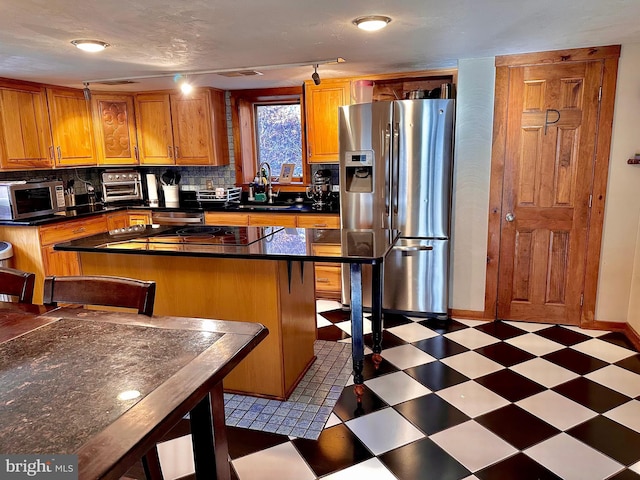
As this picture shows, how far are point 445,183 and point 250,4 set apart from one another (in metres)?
2.06

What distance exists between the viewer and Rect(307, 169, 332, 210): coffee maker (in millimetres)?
4629

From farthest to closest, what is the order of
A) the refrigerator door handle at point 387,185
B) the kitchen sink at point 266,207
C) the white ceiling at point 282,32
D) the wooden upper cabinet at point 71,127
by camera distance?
the kitchen sink at point 266,207
the wooden upper cabinet at point 71,127
the refrigerator door handle at point 387,185
the white ceiling at point 282,32

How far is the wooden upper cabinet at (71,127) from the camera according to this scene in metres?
4.31

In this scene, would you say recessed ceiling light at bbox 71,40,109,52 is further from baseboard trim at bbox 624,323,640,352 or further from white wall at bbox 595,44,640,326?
baseboard trim at bbox 624,323,640,352

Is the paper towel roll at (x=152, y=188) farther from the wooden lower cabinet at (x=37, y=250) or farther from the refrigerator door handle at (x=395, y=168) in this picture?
the refrigerator door handle at (x=395, y=168)

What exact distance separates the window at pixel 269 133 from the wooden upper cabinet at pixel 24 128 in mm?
1795

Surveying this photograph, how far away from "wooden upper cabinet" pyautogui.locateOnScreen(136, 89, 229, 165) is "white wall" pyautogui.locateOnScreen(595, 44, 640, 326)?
357 cm

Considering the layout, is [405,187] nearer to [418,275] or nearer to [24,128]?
[418,275]

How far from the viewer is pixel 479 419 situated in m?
2.37

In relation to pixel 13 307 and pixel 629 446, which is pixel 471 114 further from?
pixel 13 307

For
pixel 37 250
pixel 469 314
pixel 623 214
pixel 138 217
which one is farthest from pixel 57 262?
pixel 623 214

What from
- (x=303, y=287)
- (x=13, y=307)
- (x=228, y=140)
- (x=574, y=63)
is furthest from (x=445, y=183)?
(x=13, y=307)

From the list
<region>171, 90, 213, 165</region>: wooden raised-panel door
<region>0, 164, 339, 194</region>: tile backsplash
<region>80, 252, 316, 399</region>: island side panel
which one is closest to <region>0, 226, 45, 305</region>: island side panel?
<region>0, 164, 339, 194</region>: tile backsplash

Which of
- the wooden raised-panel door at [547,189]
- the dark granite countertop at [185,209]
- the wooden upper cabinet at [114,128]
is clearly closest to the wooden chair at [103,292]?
the dark granite countertop at [185,209]
